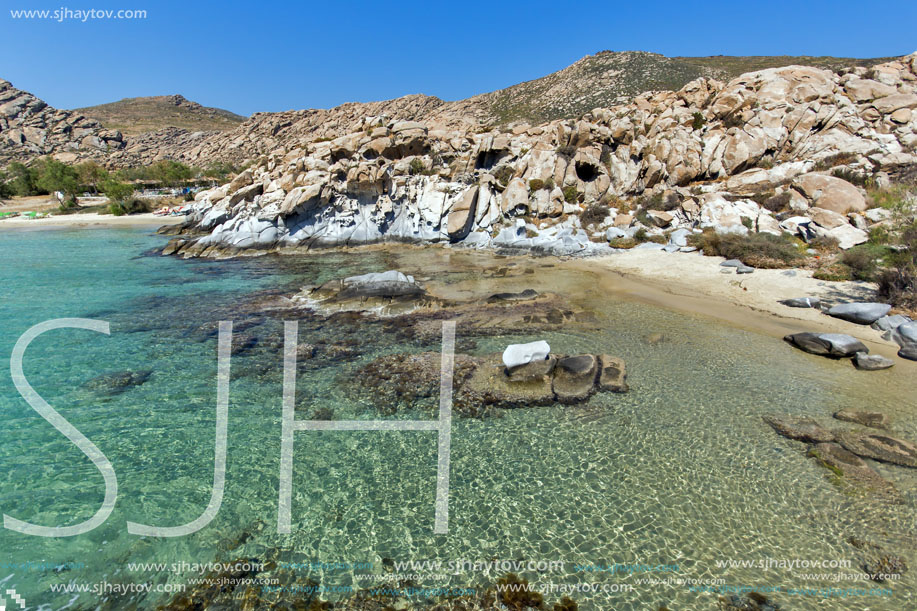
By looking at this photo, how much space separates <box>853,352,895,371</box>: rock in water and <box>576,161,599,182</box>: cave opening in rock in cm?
2171

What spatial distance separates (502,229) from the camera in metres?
25.8

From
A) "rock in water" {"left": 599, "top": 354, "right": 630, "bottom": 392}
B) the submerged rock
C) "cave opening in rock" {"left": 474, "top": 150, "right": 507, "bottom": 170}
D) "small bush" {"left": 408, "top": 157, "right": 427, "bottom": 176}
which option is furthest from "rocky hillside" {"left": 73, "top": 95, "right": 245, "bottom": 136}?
"rock in water" {"left": 599, "top": 354, "right": 630, "bottom": 392}

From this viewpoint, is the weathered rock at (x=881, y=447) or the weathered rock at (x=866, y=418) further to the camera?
the weathered rock at (x=866, y=418)

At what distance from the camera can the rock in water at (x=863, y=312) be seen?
1013 cm

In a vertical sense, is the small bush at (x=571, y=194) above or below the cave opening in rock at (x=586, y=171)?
below

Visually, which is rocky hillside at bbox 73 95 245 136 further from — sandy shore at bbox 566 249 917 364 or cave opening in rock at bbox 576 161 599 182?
sandy shore at bbox 566 249 917 364

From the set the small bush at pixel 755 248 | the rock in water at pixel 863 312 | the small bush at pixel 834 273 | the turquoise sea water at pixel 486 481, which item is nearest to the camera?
the turquoise sea water at pixel 486 481

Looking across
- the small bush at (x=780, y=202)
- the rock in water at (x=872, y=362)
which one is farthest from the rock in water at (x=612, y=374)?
the small bush at (x=780, y=202)

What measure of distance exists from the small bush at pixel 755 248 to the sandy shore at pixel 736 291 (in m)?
0.61

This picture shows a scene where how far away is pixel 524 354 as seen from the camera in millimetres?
8227

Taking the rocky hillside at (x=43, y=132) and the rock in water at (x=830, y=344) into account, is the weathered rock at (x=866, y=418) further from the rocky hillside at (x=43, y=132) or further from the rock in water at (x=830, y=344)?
the rocky hillside at (x=43, y=132)

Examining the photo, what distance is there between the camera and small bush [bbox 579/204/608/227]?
2472 centimetres

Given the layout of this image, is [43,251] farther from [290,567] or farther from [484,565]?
[484,565]

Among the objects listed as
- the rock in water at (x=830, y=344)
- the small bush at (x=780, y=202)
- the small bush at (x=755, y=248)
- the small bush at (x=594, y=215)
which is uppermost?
the small bush at (x=780, y=202)
